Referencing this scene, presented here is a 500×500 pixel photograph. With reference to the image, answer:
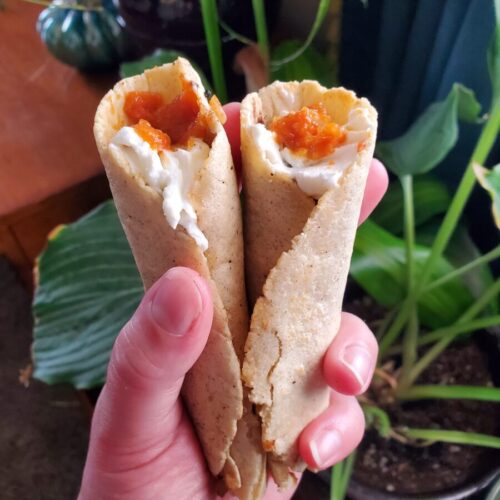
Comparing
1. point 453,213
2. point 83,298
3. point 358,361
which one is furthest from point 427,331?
point 83,298

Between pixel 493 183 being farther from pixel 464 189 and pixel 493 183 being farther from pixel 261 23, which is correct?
pixel 261 23

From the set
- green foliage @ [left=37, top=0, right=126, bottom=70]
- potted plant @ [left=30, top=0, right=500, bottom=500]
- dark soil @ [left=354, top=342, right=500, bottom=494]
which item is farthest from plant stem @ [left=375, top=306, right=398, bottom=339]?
green foliage @ [left=37, top=0, right=126, bottom=70]

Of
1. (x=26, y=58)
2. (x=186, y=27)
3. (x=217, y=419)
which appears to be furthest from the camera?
(x=26, y=58)

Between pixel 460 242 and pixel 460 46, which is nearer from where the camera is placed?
pixel 460 46

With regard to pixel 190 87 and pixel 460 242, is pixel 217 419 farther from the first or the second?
pixel 460 242

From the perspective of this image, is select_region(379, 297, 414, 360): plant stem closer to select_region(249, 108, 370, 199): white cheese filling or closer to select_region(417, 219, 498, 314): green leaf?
select_region(417, 219, 498, 314): green leaf

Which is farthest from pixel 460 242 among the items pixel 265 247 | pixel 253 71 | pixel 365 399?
pixel 265 247
